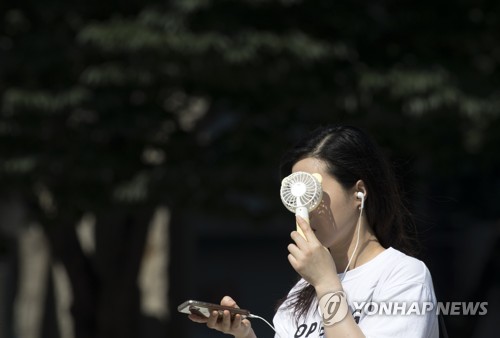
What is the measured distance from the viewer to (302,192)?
2600 millimetres

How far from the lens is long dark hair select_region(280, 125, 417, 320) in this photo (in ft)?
8.99

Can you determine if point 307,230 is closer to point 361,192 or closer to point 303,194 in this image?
point 303,194

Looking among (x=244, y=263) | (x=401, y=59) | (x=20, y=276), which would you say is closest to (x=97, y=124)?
(x=401, y=59)

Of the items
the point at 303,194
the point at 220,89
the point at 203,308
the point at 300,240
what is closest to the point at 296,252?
the point at 300,240

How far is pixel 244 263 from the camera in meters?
23.6

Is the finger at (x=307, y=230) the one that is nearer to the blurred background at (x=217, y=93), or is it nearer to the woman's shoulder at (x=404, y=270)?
the woman's shoulder at (x=404, y=270)

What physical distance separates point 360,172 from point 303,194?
0.76ft

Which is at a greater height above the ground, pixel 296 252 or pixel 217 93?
pixel 217 93

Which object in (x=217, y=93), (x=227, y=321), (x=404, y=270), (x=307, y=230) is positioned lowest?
(x=227, y=321)

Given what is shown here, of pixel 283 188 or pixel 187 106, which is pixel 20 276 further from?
pixel 283 188

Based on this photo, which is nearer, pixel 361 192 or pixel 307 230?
pixel 307 230

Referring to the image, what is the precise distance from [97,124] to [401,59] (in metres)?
2.60

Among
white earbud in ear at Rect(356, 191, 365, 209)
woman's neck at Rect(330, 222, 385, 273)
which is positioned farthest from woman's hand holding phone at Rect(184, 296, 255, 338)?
white earbud in ear at Rect(356, 191, 365, 209)

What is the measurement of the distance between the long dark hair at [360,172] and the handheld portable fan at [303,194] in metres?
0.11
